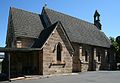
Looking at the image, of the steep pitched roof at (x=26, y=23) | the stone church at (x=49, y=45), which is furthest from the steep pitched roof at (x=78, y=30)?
the steep pitched roof at (x=26, y=23)

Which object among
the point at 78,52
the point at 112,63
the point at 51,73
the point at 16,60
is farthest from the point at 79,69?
the point at 112,63

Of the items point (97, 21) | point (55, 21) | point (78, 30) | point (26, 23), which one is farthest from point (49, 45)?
point (97, 21)

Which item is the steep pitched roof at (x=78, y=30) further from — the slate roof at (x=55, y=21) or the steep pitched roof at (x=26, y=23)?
the steep pitched roof at (x=26, y=23)

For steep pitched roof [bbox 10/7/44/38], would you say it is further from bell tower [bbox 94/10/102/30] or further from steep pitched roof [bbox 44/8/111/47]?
bell tower [bbox 94/10/102/30]

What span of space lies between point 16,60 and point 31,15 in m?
8.79

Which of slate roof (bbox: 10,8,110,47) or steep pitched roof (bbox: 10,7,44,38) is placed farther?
slate roof (bbox: 10,8,110,47)

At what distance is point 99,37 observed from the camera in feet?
136

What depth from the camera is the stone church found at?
79.7ft

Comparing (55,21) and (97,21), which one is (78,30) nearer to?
(55,21)

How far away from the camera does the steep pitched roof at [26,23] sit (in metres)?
26.9

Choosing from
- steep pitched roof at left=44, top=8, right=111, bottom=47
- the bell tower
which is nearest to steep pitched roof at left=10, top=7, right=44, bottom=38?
steep pitched roof at left=44, top=8, right=111, bottom=47

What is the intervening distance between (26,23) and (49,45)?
6.55 m

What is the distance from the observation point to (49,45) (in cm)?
2422

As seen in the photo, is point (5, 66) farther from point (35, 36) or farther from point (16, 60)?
point (35, 36)
